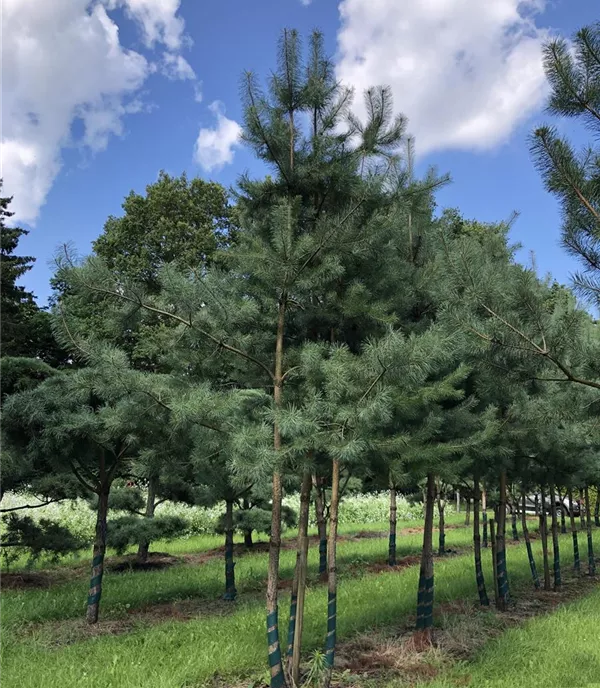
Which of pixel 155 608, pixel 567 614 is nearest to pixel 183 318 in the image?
pixel 155 608

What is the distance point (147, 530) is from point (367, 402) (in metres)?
6.59

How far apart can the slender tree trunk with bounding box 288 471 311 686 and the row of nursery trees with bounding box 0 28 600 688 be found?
20mm

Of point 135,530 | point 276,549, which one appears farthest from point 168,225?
point 276,549

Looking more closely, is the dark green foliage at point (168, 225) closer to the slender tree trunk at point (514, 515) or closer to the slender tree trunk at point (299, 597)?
the slender tree trunk at point (514, 515)

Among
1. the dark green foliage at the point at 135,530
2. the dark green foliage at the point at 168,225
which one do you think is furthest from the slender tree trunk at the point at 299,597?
the dark green foliage at the point at 168,225

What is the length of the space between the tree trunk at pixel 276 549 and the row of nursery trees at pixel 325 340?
2 cm

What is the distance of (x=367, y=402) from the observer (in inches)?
149

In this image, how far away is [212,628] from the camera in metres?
5.86

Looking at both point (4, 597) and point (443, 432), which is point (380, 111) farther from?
point (4, 597)

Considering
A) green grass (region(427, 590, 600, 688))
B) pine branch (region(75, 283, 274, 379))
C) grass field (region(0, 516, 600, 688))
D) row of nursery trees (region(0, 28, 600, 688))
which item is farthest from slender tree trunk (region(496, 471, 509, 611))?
pine branch (region(75, 283, 274, 379))

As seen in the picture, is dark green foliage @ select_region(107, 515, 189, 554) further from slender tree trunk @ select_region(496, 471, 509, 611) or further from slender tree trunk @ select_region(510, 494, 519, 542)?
slender tree trunk @ select_region(510, 494, 519, 542)

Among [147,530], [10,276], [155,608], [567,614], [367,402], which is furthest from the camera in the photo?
[10,276]

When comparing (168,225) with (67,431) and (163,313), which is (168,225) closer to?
(67,431)

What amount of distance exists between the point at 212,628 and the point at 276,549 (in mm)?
2196
